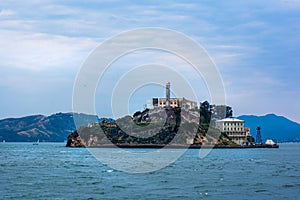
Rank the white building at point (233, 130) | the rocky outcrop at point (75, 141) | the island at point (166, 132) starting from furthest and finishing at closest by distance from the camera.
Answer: the rocky outcrop at point (75, 141) → the white building at point (233, 130) → the island at point (166, 132)

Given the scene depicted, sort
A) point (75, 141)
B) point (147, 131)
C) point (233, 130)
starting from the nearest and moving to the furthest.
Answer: point (147, 131)
point (233, 130)
point (75, 141)

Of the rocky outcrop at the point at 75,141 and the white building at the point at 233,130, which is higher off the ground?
the white building at the point at 233,130

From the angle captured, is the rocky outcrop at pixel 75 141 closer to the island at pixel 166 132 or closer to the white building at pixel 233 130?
the island at pixel 166 132

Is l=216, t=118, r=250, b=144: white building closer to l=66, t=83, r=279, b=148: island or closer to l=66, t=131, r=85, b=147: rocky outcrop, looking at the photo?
l=66, t=83, r=279, b=148: island

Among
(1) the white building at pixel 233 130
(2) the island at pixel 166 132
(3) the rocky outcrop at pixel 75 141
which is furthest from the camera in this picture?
(3) the rocky outcrop at pixel 75 141

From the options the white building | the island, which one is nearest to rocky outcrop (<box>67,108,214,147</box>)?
the island

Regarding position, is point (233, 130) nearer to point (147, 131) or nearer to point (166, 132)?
point (166, 132)

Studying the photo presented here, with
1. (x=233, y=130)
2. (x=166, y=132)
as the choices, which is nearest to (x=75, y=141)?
(x=166, y=132)

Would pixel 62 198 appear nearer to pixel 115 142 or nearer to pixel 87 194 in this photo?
pixel 87 194

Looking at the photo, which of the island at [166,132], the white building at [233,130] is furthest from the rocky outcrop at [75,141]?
the white building at [233,130]

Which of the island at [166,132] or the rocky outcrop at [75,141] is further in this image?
the rocky outcrop at [75,141]
